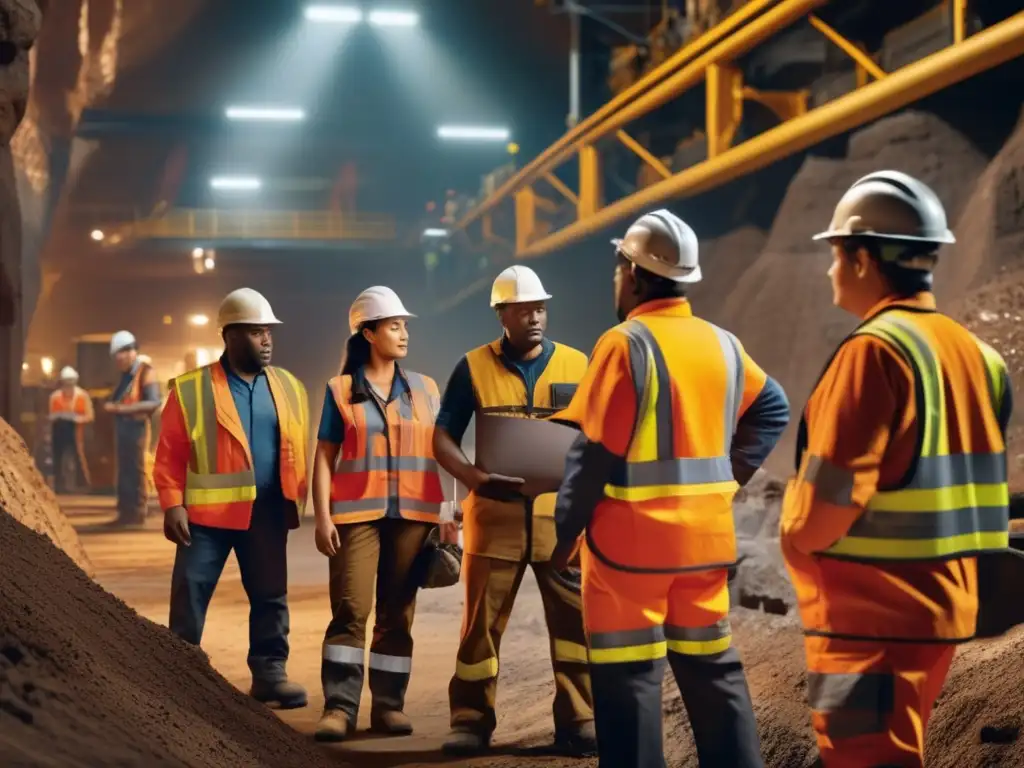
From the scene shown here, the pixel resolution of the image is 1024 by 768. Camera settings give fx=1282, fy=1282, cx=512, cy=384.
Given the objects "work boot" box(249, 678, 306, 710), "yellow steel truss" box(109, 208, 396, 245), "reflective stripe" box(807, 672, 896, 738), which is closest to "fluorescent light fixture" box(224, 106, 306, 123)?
"yellow steel truss" box(109, 208, 396, 245)

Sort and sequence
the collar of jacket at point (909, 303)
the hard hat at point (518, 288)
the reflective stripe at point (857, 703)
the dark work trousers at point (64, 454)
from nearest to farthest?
the reflective stripe at point (857, 703), the collar of jacket at point (909, 303), the hard hat at point (518, 288), the dark work trousers at point (64, 454)

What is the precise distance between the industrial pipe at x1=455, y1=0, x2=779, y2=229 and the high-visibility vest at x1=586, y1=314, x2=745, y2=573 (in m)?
5.94

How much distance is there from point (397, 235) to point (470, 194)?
3.53m

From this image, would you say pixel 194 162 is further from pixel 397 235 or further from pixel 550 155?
pixel 550 155

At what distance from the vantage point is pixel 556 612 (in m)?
4.80

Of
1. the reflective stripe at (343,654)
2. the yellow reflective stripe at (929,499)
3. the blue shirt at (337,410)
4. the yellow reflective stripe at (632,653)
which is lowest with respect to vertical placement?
the reflective stripe at (343,654)

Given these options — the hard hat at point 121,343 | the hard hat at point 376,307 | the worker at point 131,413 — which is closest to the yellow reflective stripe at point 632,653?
the hard hat at point 376,307

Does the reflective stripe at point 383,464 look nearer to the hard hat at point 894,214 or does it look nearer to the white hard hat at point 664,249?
the white hard hat at point 664,249

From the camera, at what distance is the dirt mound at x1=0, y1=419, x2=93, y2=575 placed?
7.03 metres

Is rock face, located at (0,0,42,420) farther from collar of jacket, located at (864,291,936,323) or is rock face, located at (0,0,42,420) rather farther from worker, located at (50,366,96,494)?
worker, located at (50,366,96,494)

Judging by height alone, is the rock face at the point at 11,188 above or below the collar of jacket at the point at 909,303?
above

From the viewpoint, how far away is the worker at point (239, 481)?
5719 mm

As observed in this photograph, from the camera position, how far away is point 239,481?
5719mm

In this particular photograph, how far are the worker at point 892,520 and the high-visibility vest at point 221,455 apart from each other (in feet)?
10.8
